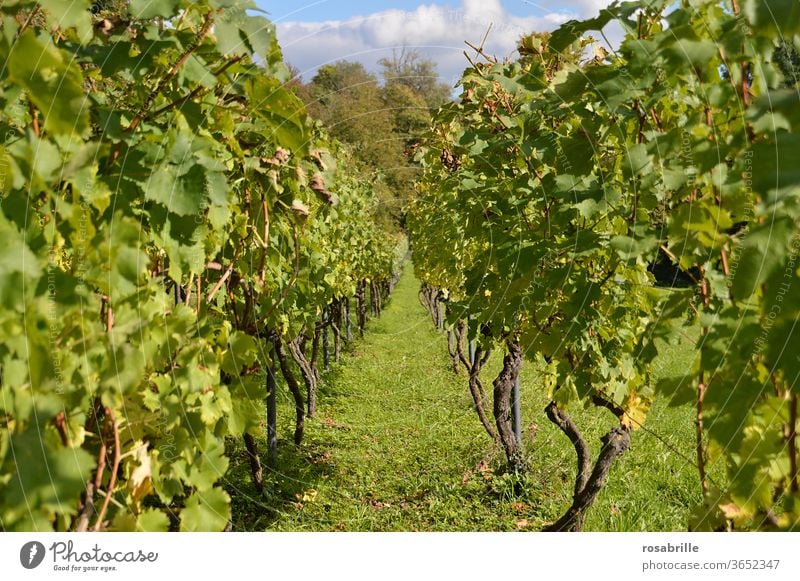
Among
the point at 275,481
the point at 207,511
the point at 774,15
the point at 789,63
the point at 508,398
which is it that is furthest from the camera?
the point at 275,481

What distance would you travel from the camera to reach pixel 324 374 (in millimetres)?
10492

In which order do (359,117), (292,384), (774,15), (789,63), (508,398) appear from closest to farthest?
(774,15), (789,63), (508,398), (292,384), (359,117)

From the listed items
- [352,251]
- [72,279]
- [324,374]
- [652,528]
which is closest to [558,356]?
[652,528]

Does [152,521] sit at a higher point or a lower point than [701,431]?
lower

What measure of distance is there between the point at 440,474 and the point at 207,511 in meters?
4.36

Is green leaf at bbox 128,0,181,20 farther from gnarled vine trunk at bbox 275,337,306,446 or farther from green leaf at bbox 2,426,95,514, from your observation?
gnarled vine trunk at bbox 275,337,306,446

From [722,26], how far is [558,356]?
2057 mm

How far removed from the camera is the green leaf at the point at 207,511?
170 cm

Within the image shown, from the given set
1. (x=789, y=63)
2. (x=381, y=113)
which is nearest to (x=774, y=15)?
(x=789, y=63)

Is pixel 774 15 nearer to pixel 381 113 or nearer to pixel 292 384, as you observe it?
pixel 292 384

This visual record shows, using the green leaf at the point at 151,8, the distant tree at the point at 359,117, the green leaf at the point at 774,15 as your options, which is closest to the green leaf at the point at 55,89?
the green leaf at the point at 151,8

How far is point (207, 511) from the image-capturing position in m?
1.73

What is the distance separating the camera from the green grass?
193 inches

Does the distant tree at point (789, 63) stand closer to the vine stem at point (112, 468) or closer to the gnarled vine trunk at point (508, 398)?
the vine stem at point (112, 468)
